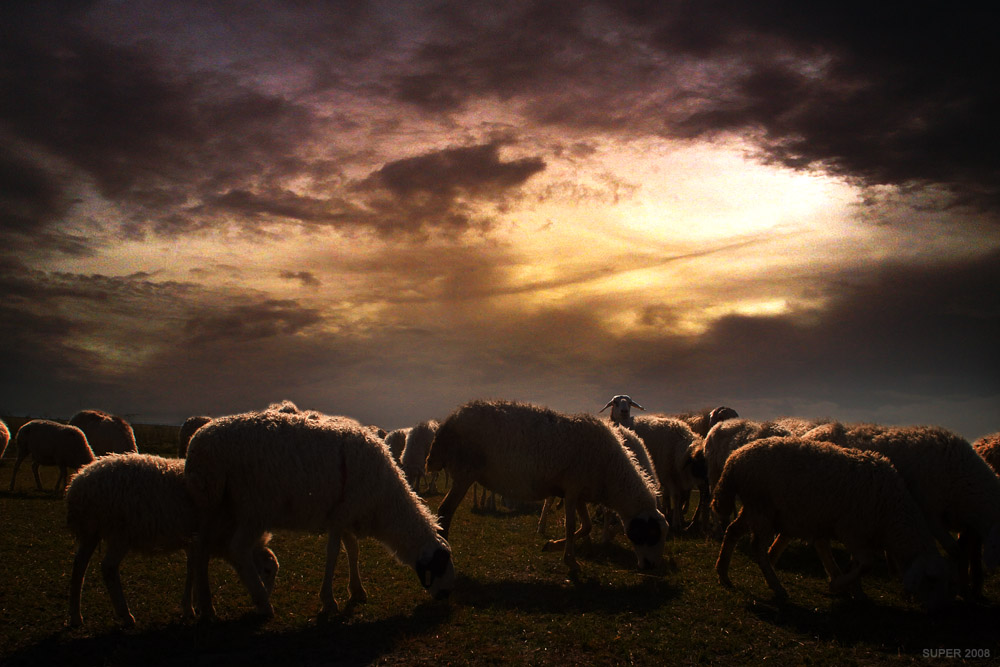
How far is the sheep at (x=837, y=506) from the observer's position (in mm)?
10328

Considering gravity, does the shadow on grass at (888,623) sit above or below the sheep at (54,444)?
below

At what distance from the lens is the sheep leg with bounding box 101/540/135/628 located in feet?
29.7

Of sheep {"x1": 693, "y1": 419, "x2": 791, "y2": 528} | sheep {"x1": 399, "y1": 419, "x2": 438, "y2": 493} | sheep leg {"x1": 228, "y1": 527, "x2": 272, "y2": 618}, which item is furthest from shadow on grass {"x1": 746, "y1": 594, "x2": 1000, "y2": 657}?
sheep {"x1": 399, "y1": 419, "x2": 438, "y2": 493}

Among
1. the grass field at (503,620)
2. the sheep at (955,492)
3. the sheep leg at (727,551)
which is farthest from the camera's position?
the sheep leg at (727,551)

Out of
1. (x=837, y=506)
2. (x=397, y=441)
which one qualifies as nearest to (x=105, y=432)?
(x=397, y=441)

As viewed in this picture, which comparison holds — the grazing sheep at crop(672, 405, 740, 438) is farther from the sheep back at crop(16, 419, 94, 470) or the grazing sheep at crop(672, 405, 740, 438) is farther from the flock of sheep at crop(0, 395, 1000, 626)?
the sheep back at crop(16, 419, 94, 470)

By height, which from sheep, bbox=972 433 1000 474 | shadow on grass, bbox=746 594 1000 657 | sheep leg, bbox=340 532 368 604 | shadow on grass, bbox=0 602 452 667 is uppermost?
sheep, bbox=972 433 1000 474

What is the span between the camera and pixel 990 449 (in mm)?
14359

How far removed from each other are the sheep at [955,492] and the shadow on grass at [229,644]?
886cm

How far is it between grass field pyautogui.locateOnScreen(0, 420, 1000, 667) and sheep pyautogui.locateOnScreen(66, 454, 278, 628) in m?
0.53

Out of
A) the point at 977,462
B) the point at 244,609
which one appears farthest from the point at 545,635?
the point at 977,462

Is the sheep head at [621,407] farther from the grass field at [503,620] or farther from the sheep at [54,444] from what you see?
the sheep at [54,444]

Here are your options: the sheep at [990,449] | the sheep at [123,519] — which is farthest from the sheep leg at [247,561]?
the sheep at [990,449]

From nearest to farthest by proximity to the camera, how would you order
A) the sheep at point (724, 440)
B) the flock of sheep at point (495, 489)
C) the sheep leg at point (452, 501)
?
1. the flock of sheep at point (495, 489)
2. the sheep leg at point (452, 501)
3. the sheep at point (724, 440)
